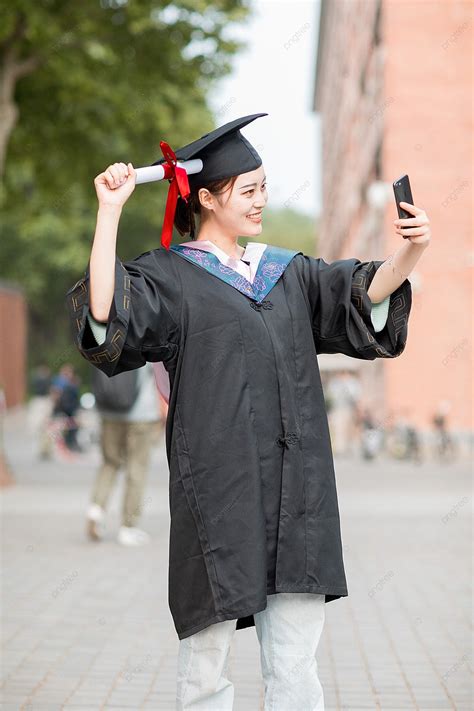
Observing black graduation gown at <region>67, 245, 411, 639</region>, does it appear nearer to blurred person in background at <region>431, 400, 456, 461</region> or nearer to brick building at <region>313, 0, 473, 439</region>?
blurred person in background at <region>431, 400, 456, 461</region>

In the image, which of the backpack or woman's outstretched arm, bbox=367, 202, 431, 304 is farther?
the backpack

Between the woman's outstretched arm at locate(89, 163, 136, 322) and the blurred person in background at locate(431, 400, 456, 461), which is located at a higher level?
the woman's outstretched arm at locate(89, 163, 136, 322)

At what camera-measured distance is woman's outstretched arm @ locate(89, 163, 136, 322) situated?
3.16 m

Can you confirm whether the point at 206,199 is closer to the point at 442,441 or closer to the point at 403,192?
the point at 403,192

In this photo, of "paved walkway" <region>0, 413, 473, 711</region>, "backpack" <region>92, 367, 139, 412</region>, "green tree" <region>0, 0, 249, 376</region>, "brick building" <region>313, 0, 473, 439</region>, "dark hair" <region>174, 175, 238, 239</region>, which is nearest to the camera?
"dark hair" <region>174, 175, 238, 239</region>

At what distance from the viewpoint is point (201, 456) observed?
330 cm

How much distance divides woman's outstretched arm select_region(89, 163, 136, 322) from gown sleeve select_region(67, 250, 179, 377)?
24 millimetres

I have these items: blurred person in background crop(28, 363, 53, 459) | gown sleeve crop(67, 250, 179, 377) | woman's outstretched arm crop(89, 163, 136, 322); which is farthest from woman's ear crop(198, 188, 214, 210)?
blurred person in background crop(28, 363, 53, 459)

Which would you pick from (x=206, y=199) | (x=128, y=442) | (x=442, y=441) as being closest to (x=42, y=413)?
(x=442, y=441)

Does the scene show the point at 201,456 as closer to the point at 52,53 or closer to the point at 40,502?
the point at 40,502

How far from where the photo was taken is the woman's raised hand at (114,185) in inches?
126

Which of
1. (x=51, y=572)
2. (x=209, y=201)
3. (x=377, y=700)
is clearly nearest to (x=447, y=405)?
(x=51, y=572)

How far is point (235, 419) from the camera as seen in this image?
3.29 meters

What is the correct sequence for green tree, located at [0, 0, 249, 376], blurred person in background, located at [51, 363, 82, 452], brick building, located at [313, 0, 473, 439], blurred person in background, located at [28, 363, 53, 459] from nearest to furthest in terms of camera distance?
green tree, located at [0, 0, 249, 376]
blurred person in background, located at [28, 363, 53, 459]
blurred person in background, located at [51, 363, 82, 452]
brick building, located at [313, 0, 473, 439]
